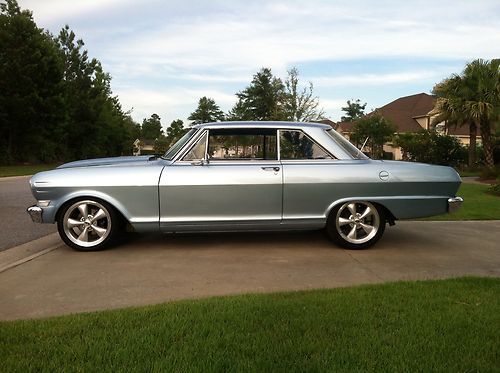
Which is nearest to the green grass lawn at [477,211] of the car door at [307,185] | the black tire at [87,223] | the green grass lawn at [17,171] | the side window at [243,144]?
the car door at [307,185]

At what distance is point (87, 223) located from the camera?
5820 millimetres

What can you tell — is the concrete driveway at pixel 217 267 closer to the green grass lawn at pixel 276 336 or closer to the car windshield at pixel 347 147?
the green grass lawn at pixel 276 336

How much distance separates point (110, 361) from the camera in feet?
9.20

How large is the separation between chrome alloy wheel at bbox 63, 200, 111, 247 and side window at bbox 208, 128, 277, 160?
1544mm

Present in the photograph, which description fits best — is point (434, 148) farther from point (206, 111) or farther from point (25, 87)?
point (206, 111)

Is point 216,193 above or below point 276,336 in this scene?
above

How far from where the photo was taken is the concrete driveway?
4.24 meters

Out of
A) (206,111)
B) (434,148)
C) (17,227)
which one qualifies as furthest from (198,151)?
(206,111)

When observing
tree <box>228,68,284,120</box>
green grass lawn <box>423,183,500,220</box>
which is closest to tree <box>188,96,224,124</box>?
tree <box>228,68,284,120</box>

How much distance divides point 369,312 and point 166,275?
2156 millimetres

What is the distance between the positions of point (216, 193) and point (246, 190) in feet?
1.17

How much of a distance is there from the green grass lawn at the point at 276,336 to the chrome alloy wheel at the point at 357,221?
6.35 ft

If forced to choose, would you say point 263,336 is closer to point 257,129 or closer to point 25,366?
point 25,366

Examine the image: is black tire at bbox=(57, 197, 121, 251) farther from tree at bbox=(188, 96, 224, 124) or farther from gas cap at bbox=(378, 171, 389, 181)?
tree at bbox=(188, 96, 224, 124)
